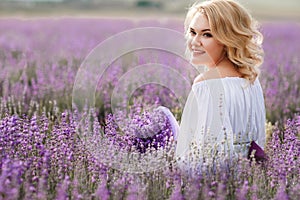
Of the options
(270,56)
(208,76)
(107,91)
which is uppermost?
(270,56)

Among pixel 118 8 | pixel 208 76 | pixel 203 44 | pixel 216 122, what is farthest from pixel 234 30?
pixel 118 8

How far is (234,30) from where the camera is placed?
316cm

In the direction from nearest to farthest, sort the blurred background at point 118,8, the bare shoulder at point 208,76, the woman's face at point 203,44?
the bare shoulder at point 208,76
the woman's face at point 203,44
the blurred background at point 118,8

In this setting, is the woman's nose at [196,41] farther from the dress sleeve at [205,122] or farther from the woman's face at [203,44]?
the dress sleeve at [205,122]

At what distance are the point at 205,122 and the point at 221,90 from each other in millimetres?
197

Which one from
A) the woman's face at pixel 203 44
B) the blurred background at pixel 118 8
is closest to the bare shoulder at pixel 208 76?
the woman's face at pixel 203 44

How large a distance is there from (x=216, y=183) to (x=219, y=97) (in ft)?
1.66

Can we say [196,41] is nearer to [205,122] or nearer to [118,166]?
[205,122]

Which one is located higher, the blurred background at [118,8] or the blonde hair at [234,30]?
the blurred background at [118,8]

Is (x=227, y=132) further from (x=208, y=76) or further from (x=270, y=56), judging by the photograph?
(x=270, y=56)

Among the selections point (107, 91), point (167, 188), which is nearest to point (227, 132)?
point (167, 188)

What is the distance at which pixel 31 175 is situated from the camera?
279 centimetres

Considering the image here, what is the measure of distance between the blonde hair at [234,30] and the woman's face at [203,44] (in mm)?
40

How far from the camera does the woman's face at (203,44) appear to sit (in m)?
3.16
